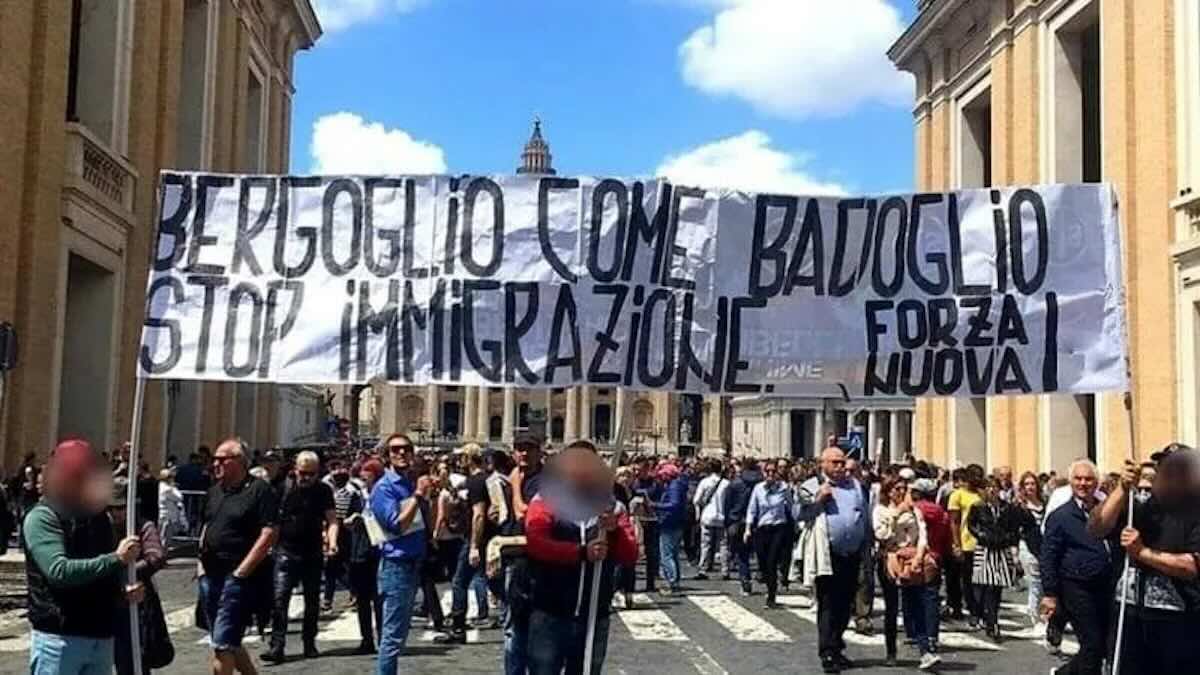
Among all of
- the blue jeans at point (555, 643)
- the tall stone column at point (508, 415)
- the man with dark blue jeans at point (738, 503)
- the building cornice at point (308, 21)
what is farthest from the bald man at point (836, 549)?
the tall stone column at point (508, 415)

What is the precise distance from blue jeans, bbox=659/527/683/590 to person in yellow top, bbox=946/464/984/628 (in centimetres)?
412

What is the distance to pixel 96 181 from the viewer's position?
23.5m


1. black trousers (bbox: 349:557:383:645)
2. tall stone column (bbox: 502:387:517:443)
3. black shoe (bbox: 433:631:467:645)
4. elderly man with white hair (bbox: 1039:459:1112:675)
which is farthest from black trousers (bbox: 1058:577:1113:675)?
tall stone column (bbox: 502:387:517:443)

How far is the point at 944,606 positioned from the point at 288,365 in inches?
457

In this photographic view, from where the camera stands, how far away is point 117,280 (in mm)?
24812

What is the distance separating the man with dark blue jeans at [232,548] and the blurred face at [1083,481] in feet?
17.9

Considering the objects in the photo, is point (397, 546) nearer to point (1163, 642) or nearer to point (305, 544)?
point (305, 544)

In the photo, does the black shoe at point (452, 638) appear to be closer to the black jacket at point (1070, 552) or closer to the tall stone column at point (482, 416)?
the black jacket at point (1070, 552)

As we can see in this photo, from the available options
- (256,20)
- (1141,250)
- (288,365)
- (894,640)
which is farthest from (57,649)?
(256,20)

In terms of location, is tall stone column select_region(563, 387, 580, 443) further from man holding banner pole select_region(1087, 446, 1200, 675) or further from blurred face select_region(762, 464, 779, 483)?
man holding banner pole select_region(1087, 446, 1200, 675)

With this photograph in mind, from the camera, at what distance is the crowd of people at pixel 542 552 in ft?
20.3

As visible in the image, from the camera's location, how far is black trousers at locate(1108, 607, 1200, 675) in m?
6.94

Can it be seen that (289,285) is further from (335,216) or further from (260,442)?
(260,442)

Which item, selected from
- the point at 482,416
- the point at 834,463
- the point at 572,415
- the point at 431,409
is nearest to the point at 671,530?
the point at 834,463
